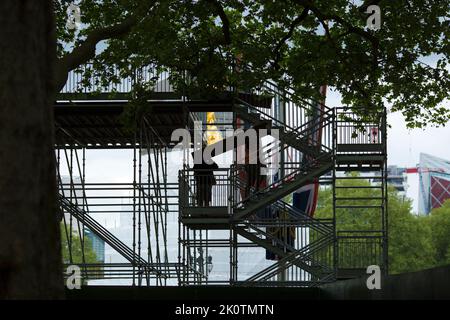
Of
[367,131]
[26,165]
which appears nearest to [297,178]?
[367,131]

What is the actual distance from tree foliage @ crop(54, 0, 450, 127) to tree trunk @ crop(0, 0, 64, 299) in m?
18.1

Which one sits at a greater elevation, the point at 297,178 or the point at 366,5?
the point at 366,5

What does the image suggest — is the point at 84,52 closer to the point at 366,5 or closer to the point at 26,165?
the point at 366,5

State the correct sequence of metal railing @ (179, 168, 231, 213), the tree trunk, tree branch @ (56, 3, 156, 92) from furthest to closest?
metal railing @ (179, 168, 231, 213), tree branch @ (56, 3, 156, 92), the tree trunk

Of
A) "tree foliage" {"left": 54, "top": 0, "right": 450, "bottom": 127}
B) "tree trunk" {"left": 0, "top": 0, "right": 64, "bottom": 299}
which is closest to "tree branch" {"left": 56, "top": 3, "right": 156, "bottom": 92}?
"tree foliage" {"left": 54, "top": 0, "right": 450, "bottom": 127}

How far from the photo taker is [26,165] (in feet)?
28.7

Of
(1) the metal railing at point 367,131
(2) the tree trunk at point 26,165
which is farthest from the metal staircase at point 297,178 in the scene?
(2) the tree trunk at point 26,165

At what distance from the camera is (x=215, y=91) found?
29.2 metres

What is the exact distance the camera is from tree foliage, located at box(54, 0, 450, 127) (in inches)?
1109

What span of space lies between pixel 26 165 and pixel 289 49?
74.6ft

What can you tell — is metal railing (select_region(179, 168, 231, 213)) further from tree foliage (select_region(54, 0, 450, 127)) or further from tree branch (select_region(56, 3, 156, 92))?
tree branch (select_region(56, 3, 156, 92))
